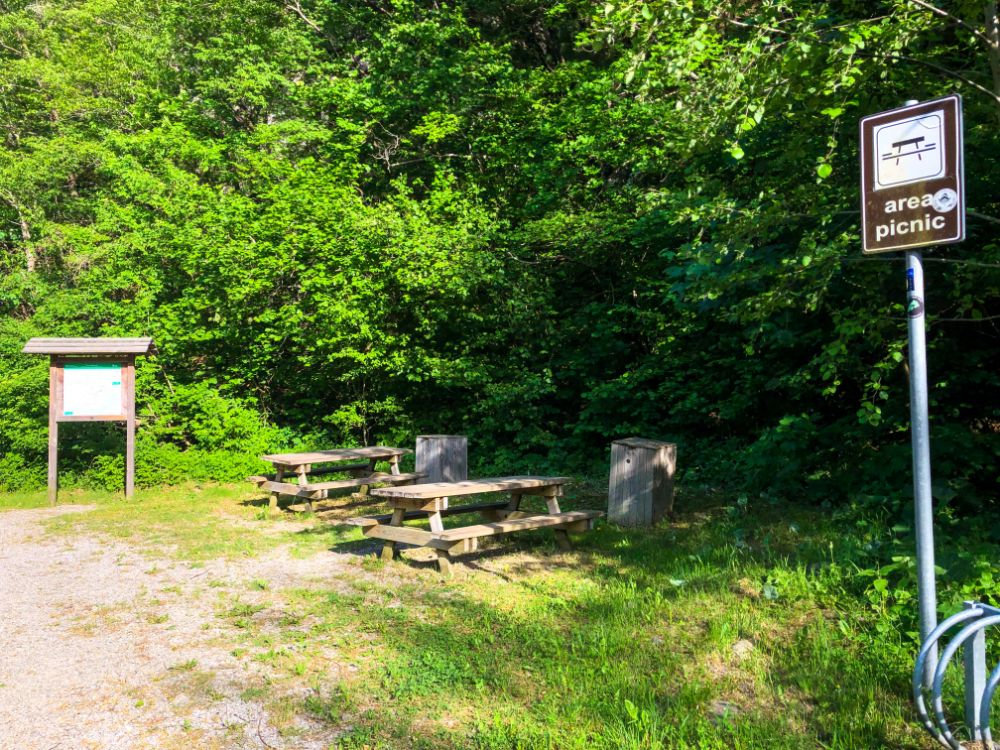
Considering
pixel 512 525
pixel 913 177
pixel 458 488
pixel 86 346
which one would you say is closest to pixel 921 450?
pixel 913 177

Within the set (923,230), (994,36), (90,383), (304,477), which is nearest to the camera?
(923,230)

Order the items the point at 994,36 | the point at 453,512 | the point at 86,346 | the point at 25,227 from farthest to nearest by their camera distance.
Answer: the point at 25,227
the point at 86,346
the point at 453,512
the point at 994,36

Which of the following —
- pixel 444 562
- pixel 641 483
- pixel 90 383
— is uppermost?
pixel 90 383

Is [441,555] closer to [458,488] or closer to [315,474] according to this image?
[458,488]

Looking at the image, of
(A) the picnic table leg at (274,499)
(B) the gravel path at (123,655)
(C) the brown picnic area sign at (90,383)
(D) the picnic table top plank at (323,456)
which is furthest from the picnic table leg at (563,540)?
(C) the brown picnic area sign at (90,383)

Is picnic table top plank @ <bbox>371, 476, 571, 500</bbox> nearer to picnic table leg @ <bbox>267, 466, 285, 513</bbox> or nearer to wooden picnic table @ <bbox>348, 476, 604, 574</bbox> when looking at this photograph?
wooden picnic table @ <bbox>348, 476, 604, 574</bbox>

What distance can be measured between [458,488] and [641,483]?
218cm

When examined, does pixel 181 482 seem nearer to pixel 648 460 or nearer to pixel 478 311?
pixel 478 311

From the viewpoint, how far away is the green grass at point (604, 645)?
363 centimetres

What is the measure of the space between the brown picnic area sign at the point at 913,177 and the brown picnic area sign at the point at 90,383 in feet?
32.4

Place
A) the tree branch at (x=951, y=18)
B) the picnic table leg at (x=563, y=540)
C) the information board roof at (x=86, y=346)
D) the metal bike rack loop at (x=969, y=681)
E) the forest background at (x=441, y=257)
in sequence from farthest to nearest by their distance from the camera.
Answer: the information board roof at (x=86, y=346) < the forest background at (x=441, y=257) < the picnic table leg at (x=563, y=540) < the tree branch at (x=951, y=18) < the metal bike rack loop at (x=969, y=681)

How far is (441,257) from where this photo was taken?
12.9m

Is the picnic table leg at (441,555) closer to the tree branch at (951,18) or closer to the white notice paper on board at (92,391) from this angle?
the tree branch at (951,18)

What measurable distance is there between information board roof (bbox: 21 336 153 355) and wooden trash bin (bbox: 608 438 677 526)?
692 cm
